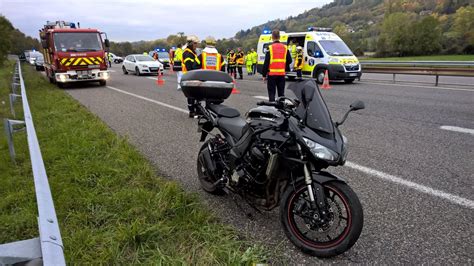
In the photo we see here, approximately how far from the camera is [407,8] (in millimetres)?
93938

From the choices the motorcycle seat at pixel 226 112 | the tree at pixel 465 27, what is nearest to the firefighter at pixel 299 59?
the motorcycle seat at pixel 226 112

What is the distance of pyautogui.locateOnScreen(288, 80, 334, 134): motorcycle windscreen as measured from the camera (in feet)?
8.74

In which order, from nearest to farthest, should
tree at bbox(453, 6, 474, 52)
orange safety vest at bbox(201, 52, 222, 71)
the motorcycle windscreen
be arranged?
1. the motorcycle windscreen
2. orange safety vest at bbox(201, 52, 222, 71)
3. tree at bbox(453, 6, 474, 52)

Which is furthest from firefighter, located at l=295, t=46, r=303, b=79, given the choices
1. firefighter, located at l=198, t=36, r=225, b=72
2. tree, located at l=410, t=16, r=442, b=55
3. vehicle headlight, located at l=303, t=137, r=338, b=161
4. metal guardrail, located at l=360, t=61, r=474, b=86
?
tree, located at l=410, t=16, r=442, b=55

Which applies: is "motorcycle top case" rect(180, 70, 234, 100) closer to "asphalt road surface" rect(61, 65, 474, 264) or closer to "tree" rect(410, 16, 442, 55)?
"asphalt road surface" rect(61, 65, 474, 264)

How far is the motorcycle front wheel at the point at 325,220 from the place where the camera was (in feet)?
8.61

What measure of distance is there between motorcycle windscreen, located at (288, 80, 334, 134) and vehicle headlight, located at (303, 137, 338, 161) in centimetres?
14

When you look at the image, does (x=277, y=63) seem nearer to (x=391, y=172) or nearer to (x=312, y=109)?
(x=391, y=172)

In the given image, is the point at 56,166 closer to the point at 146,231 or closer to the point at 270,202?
the point at 146,231

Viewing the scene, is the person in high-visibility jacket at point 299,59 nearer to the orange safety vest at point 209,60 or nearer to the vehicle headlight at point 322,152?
the orange safety vest at point 209,60

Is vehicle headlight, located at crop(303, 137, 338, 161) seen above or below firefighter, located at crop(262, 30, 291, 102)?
below

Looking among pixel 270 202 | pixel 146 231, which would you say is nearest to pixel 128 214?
pixel 146 231

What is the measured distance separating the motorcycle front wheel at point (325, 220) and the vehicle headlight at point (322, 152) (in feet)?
0.75

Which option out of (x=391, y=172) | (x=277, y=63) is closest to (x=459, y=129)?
(x=391, y=172)
